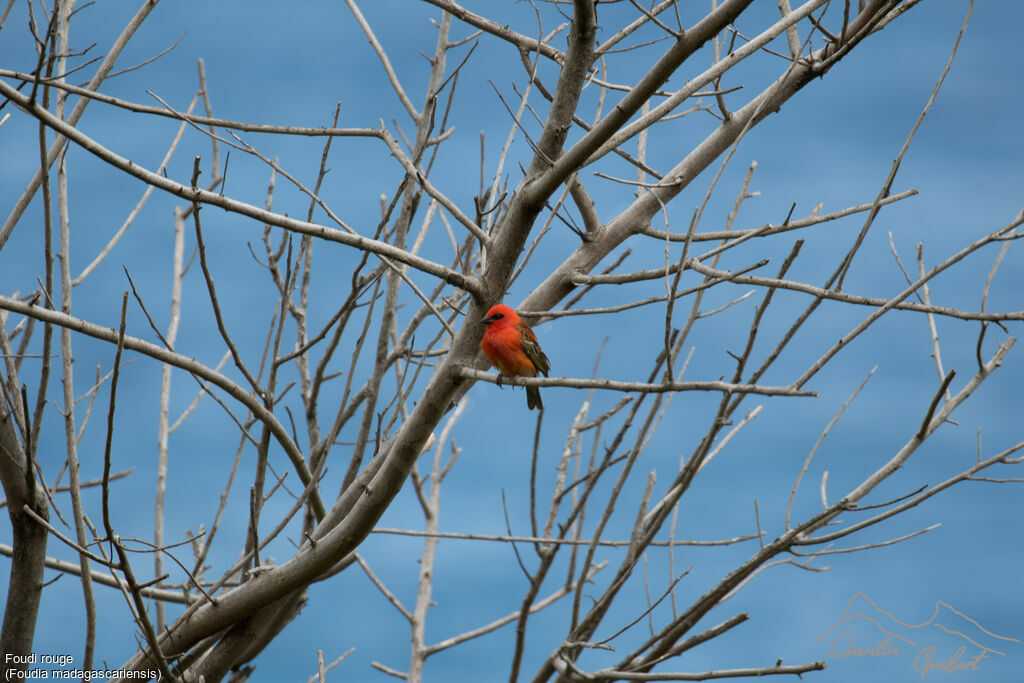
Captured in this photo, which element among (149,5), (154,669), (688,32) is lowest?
(154,669)

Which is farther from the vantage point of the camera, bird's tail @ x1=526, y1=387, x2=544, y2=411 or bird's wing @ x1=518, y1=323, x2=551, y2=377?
bird's tail @ x1=526, y1=387, x2=544, y2=411

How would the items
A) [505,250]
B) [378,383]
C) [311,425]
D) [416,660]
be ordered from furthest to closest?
1. [416,660]
2. [311,425]
3. [378,383]
4. [505,250]

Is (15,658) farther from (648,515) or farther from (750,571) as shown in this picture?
(750,571)

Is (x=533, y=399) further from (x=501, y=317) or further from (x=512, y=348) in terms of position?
(x=501, y=317)

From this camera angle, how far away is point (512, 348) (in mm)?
5410

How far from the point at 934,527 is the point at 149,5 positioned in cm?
451

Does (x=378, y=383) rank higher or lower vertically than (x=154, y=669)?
higher

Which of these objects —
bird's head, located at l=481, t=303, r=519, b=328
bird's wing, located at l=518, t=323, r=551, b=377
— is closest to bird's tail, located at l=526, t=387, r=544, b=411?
bird's wing, located at l=518, t=323, r=551, b=377

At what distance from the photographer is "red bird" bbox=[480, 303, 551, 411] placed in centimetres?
509

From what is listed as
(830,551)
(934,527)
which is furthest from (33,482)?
(934,527)

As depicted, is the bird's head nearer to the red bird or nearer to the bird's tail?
the red bird

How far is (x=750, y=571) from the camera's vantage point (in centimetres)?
397

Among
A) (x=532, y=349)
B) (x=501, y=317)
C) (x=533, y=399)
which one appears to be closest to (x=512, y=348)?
(x=532, y=349)

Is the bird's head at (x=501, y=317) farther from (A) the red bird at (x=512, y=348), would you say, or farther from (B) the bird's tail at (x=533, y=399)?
(B) the bird's tail at (x=533, y=399)
